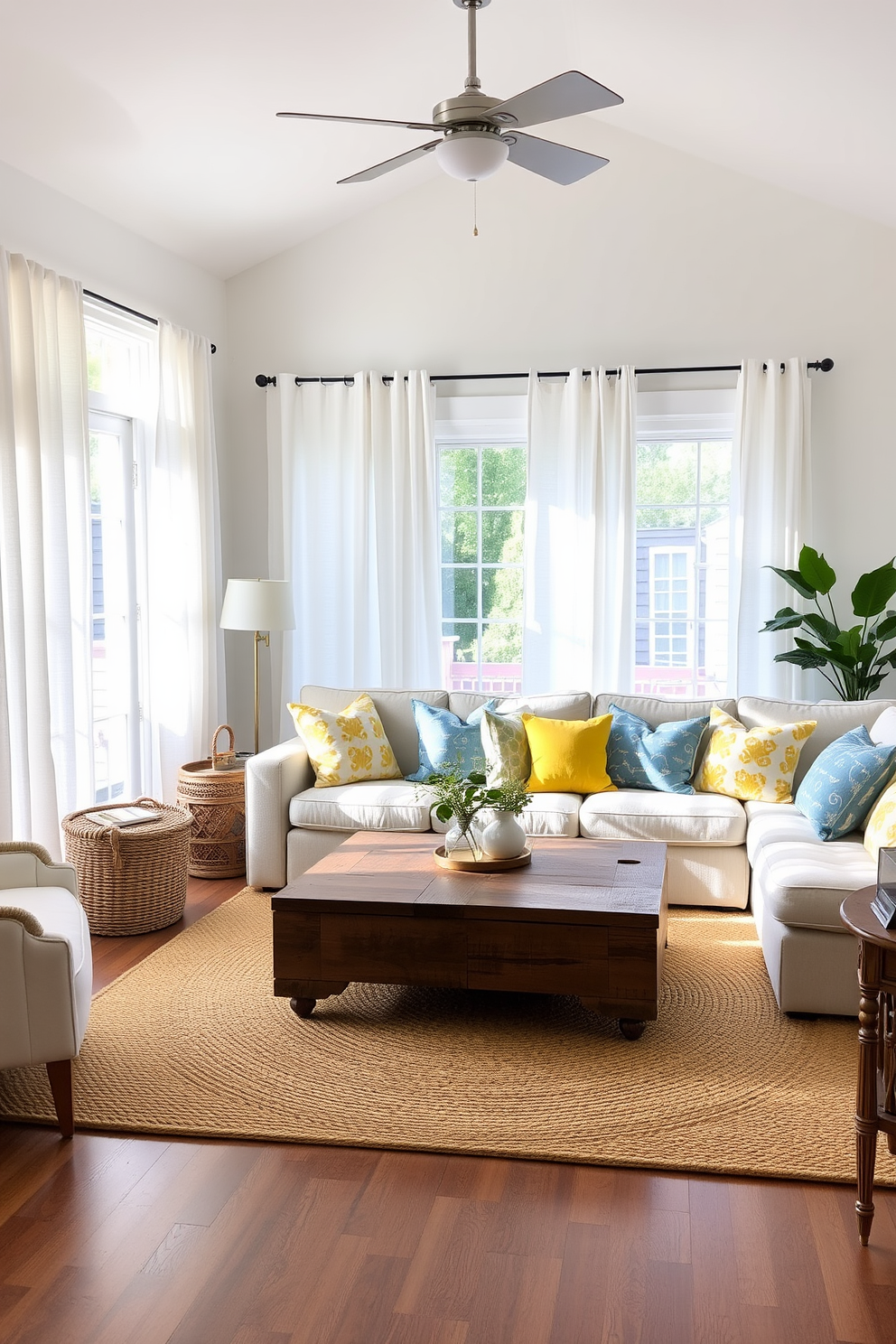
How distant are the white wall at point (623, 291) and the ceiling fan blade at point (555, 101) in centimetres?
286

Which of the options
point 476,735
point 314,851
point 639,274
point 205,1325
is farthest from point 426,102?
point 205,1325

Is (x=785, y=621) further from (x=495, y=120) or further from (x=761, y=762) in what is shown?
(x=495, y=120)

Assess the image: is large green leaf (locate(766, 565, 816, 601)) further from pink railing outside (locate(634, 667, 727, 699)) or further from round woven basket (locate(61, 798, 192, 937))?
round woven basket (locate(61, 798, 192, 937))

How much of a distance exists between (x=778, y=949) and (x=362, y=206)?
4.52 metres

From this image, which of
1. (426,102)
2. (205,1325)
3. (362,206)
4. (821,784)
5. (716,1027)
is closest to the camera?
(205,1325)

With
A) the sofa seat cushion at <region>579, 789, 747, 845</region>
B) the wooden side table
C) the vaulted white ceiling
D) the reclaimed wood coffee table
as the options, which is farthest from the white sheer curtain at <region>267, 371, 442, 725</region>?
the wooden side table

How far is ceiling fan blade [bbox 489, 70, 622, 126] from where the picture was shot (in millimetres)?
2850

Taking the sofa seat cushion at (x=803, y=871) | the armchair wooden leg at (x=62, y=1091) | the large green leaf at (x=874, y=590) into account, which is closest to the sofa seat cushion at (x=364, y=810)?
the sofa seat cushion at (x=803, y=871)

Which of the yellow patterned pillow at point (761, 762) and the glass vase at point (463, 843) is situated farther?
the yellow patterned pillow at point (761, 762)

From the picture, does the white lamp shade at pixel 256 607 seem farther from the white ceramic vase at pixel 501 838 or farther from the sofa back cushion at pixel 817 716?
the sofa back cushion at pixel 817 716

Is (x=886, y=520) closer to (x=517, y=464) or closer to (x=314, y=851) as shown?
(x=517, y=464)

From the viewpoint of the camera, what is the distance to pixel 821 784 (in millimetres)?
4184

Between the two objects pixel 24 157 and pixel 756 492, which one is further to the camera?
pixel 756 492

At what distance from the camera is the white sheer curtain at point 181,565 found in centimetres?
553
